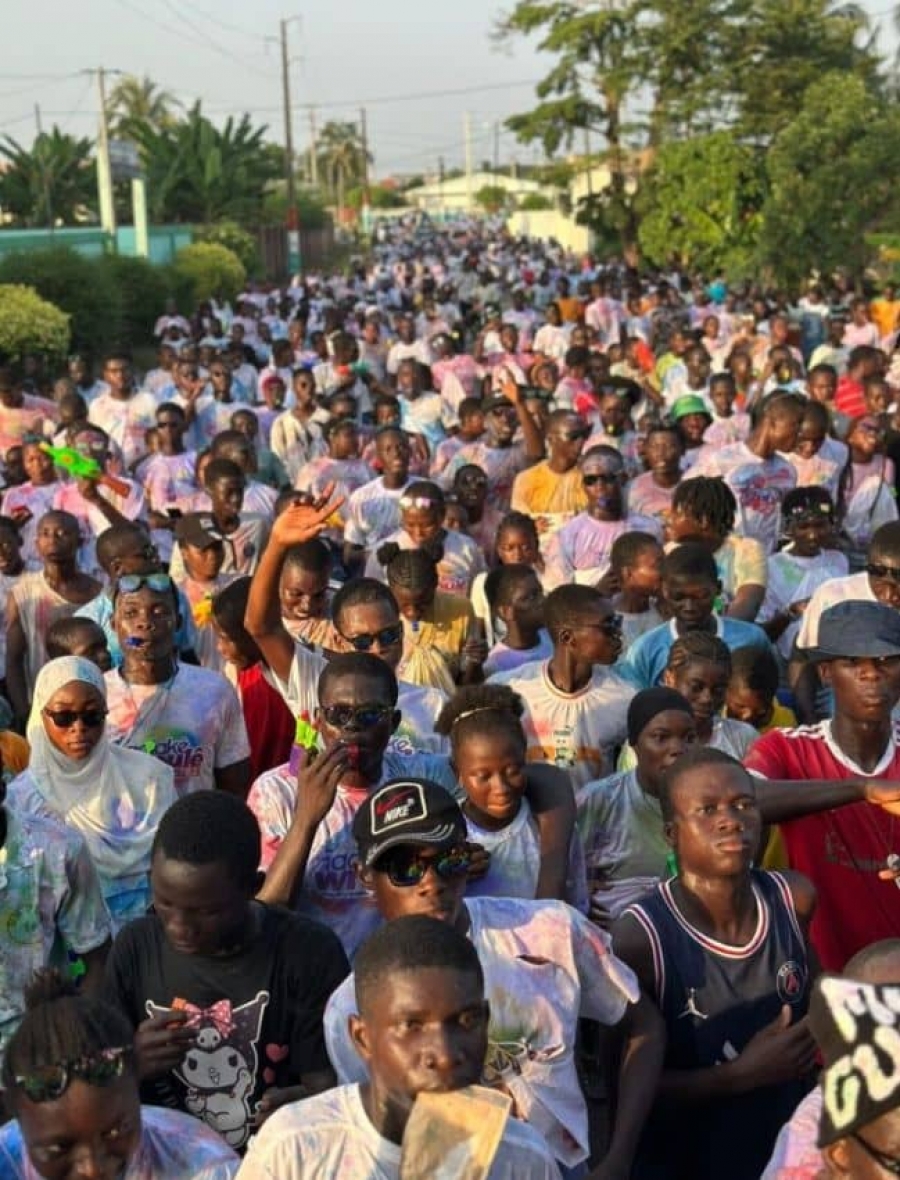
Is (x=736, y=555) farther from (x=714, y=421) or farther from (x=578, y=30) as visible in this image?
(x=578, y=30)

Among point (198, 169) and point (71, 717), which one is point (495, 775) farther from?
point (198, 169)

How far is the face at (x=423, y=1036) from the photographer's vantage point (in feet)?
8.90

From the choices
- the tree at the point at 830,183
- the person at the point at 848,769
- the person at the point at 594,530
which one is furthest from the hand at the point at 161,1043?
the tree at the point at 830,183

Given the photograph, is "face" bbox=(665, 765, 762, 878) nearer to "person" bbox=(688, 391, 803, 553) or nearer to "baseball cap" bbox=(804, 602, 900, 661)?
"baseball cap" bbox=(804, 602, 900, 661)

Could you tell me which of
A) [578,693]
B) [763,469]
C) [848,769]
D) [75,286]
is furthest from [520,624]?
[75,286]

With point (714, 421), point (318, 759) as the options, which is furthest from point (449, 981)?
point (714, 421)

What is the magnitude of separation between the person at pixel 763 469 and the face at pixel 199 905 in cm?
573

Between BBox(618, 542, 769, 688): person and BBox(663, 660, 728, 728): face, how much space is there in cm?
63

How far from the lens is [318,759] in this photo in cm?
417

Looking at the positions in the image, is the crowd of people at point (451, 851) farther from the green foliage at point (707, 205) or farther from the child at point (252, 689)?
the green foliage at point (707, 205)

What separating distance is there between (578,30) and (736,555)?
115 feet

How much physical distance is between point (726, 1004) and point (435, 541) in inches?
171

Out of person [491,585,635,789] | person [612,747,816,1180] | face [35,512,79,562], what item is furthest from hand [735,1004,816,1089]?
face [35,512,79,562]

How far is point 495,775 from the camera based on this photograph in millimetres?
4219
